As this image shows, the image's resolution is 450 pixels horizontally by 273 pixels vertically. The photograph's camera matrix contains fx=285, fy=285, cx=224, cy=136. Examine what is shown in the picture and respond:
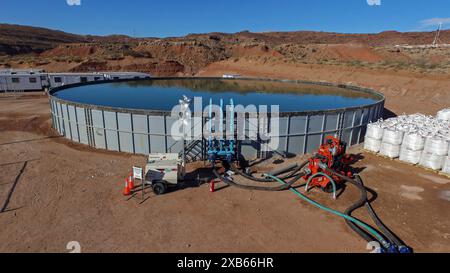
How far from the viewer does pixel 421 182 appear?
653 inches

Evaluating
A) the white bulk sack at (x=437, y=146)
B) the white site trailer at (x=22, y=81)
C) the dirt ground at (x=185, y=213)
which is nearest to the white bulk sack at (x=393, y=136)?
the white bulk sack at (x=437, y=146)

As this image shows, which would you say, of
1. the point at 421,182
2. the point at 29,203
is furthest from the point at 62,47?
the point at 421,182

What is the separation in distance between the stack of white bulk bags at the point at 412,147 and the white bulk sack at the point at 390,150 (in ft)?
1.18

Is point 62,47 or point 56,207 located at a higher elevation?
point 62,47

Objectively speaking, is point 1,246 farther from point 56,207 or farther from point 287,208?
point 287,208

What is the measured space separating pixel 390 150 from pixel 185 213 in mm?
15345

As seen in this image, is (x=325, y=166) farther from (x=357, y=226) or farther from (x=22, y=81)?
(x=22, y=81)

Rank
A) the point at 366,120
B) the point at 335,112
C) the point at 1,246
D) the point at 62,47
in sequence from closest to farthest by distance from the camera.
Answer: the point at 1,246 → the point at 335,112 → the point at 366,120 → the point at 62,47

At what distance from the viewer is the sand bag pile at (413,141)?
17797 mm

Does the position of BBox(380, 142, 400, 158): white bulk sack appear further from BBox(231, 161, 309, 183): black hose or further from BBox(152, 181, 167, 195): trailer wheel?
BBox(152, 181, 167, 195): trailer wheel

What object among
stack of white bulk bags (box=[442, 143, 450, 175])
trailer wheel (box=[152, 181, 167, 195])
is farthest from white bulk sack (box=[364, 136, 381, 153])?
trailer wheel (box=[152, 181, 167, 195])

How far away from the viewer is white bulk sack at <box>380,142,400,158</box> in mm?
19797
